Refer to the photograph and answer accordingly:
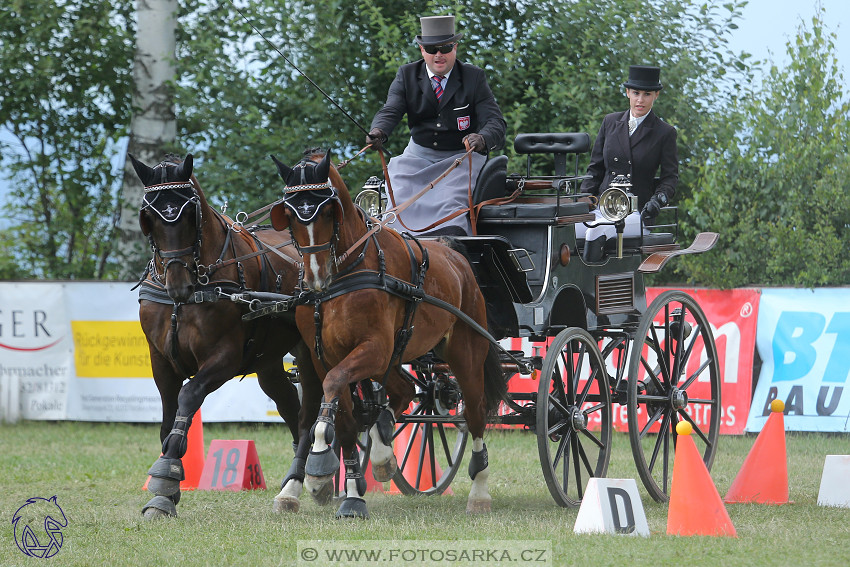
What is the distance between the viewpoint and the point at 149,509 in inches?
239

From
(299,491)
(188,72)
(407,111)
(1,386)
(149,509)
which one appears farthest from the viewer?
(188,72)

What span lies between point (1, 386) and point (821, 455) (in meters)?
7.99

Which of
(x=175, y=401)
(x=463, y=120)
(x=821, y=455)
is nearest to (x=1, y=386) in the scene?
(x=175, y=401)

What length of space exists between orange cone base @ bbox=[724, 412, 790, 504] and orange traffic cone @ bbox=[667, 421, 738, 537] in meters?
1.51

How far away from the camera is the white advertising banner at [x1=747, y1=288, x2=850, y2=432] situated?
10062 millimetres

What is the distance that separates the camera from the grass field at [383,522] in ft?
16.2

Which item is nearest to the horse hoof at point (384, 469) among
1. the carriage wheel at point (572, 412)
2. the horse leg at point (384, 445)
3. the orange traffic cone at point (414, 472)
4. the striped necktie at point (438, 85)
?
the horse leg at point (384, 445)

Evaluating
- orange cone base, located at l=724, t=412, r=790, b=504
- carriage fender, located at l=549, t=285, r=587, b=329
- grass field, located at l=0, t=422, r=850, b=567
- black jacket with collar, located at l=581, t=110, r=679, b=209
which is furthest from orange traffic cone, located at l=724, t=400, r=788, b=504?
black jacket with collar, located at l=581, t=110, r=679, b=209

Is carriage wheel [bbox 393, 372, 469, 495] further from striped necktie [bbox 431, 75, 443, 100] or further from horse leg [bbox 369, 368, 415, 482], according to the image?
striped necktie [bbox 431, 75, 443, 100]

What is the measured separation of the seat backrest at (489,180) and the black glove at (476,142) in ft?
0.54

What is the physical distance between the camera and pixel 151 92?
1282cm

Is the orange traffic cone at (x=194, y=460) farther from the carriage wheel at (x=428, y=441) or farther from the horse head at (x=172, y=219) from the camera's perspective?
the horse head at (x=172, y=219)

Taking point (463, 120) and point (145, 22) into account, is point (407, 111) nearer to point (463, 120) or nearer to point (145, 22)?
point (463, 120)

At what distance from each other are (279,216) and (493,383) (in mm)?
1912
